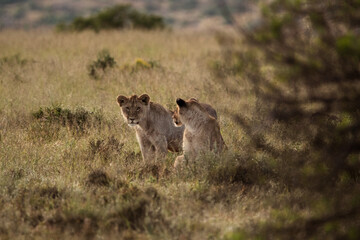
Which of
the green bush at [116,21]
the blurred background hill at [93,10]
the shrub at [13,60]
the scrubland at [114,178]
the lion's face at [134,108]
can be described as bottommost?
the scrubland at [114,178]

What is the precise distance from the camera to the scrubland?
214 inches

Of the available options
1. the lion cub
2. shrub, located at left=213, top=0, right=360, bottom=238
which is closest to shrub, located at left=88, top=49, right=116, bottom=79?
the lion cub

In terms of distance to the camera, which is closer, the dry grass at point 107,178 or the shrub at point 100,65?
the dry grass at point 107,178

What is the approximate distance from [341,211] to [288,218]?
27.4 inches

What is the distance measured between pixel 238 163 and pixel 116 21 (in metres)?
21.7

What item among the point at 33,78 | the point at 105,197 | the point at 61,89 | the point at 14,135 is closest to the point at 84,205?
the point at 105,197

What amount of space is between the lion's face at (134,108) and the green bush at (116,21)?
18495 millimetres

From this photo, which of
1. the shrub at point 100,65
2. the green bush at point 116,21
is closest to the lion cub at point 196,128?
the shrub at point 100,65

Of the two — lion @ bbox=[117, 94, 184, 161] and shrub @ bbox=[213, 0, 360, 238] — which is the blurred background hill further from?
shrub @ bbox=[213, 0, 360, 238]

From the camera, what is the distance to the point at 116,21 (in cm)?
2761

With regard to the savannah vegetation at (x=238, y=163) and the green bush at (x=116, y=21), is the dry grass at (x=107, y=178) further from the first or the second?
the green bush at (x=116, y=21)

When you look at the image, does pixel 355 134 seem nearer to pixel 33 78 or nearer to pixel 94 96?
pixel 94 96

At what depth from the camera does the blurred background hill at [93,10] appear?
232ft

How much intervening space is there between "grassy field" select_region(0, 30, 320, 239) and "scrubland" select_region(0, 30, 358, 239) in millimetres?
13
